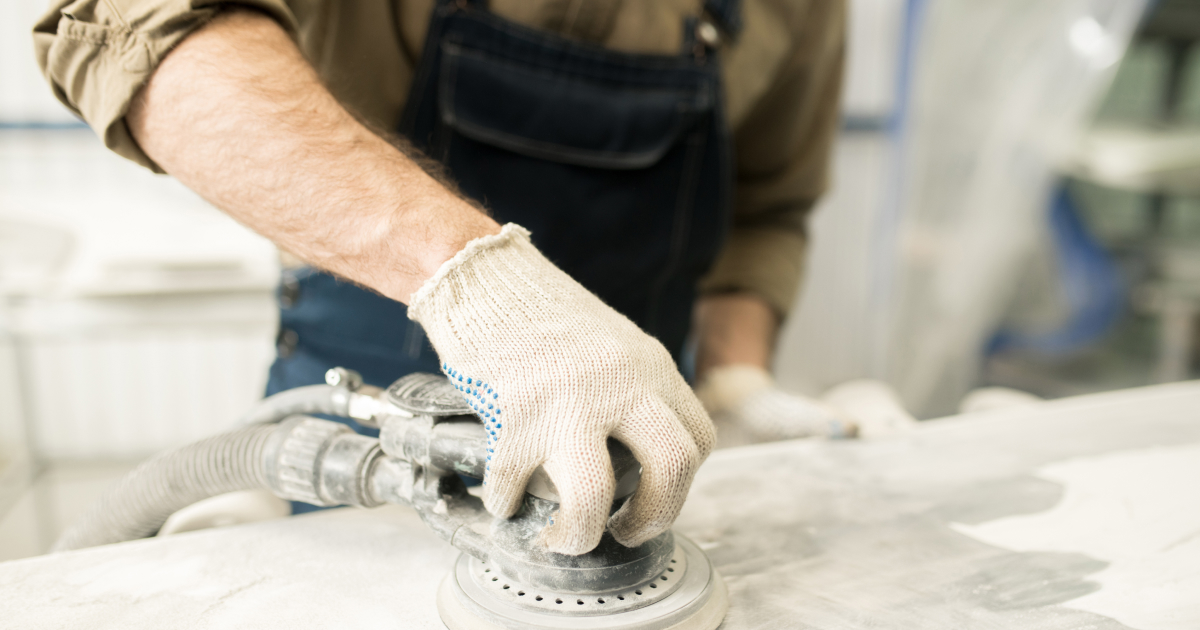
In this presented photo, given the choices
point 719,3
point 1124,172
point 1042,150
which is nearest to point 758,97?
point 719,3

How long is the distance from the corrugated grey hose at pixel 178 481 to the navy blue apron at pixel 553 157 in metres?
0.30

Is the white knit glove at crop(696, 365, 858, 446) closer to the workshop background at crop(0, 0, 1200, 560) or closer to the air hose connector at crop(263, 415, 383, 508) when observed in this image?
the air hose connector at crop(263, 415, 383, 508)

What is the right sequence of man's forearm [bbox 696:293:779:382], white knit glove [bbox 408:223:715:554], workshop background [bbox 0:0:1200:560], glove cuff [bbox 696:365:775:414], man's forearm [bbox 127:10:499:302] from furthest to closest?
workshop background [bbox 0:0:1200:560], man's forearm [bbox 696:293:779:382], glove cuff [bbox 696:365:775:414], man's forearm [bbox 127:10:499:302], white knit glove [bbox 408:223:715:554]

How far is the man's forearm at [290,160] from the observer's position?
617 mm

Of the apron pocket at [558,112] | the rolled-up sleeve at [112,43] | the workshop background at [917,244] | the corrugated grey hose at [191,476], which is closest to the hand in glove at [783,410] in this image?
the apron pocket at [558,112]

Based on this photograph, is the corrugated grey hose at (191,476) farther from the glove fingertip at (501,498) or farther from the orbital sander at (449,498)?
the glove fingertip at (501,498)

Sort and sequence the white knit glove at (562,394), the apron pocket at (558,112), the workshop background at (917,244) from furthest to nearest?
the workshop background at (917,244) < the apron pocket at (558,112) < the white knit glove at (562,394)

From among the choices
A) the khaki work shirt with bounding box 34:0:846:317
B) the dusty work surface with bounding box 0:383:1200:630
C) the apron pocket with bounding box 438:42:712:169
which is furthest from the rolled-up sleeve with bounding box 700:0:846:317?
the dusty work surface with bounding box 0:383:1200:630

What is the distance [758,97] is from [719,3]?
25cm

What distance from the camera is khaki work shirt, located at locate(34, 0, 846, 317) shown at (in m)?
0.65

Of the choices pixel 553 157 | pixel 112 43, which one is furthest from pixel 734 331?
pixel 112 43

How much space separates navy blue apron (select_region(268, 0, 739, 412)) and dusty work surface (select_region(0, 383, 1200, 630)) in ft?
1.02

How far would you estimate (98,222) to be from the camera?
77.8 inches

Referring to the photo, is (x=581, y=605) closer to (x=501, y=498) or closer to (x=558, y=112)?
(x=501, y=498)
